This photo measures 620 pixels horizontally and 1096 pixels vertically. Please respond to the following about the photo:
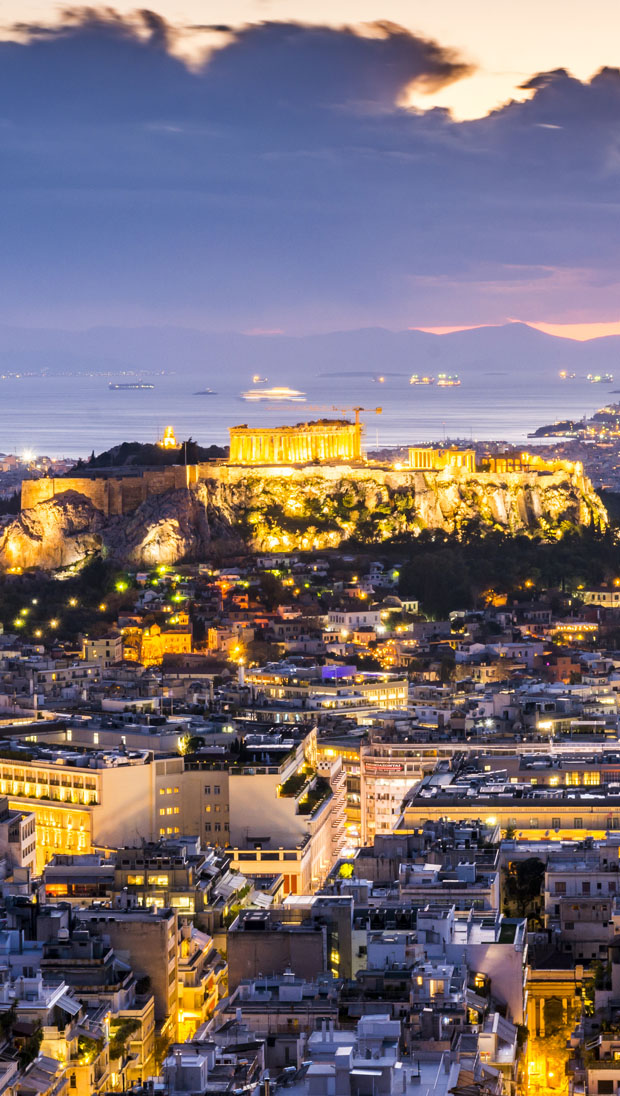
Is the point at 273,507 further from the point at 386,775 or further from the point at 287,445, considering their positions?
the point at 386,775

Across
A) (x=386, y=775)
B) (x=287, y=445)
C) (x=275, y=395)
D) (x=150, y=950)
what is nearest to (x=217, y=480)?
(x=287, y=445)

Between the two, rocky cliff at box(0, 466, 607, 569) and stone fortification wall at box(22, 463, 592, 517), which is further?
stone fortification wall at box(22, 463, 592, 517)

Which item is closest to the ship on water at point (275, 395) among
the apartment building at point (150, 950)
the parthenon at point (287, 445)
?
the parthenon at point (287, 445)

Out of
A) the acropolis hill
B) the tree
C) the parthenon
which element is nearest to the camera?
the tree

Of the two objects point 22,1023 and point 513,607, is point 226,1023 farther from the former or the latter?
point 513,607

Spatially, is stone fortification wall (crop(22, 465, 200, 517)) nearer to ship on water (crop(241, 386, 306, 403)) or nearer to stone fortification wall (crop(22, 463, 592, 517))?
stone fortification wall (crop(22, 463, 592, 517))

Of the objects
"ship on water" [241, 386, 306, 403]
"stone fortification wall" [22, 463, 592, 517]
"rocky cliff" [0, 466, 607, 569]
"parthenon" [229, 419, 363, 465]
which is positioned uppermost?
"ship on water" [241, 386, 306, 403]

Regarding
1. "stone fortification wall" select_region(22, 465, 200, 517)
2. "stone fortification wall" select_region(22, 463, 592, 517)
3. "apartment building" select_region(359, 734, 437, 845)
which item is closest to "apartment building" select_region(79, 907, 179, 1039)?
"apartment building" select_region(359, 734, 437, 845)
